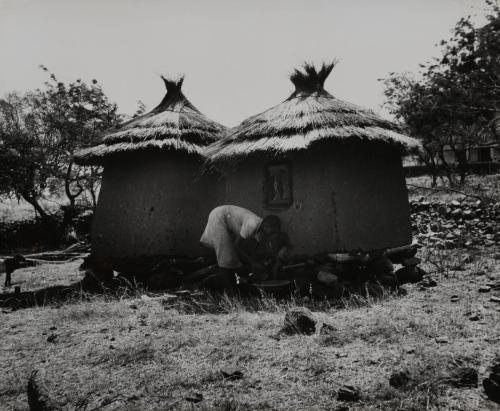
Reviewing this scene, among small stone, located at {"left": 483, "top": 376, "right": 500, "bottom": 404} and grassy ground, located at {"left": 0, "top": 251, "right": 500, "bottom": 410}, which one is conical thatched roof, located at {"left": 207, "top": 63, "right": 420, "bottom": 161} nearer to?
grassy ground, located at {"left": 0, "top": 251, "right": 500, "bottom": 410}

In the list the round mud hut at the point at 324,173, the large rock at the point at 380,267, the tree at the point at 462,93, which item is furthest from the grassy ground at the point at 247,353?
the tree at the point at 462,93

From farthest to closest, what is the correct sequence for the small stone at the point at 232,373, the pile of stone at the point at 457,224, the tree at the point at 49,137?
1. the tree at the point at 49,137
2. the pile of stone at the point at 457,224
3. the small stone at the point at 232,373

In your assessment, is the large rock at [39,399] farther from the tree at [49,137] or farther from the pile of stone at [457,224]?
the tree at [49,137]

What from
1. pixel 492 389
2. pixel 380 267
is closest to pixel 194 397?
pixel 492 389

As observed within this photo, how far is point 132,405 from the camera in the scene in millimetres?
2840

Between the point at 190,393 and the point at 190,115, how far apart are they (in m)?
6.74

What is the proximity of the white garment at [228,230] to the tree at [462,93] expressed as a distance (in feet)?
26.7

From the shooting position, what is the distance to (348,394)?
272cm

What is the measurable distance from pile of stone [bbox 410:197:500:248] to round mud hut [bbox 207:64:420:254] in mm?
2189

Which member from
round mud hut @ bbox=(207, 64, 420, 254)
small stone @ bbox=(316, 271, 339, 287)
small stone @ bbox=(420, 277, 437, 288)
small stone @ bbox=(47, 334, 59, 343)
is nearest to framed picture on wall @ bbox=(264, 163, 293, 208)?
round mud hut @ bbox=(207, 64, 420, 254)

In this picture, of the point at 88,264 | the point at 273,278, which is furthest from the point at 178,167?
the point at 273,278

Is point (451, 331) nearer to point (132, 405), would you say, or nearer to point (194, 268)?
point (132, 405)

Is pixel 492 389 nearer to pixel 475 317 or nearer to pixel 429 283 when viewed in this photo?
pixel 475 317

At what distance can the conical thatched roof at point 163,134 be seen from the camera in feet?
25.2
